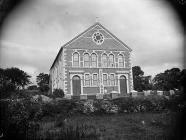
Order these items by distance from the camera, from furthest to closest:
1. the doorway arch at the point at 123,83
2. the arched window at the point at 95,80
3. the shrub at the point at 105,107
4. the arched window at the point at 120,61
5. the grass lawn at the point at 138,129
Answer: the doorway arch at the point at 123,83, the arched window at the point at 120,61, the arched window at the point at 95,80, the shrub at the point at 105,107, the grass lawn at the point at 138,129

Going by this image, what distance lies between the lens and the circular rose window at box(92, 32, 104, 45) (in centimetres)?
2643

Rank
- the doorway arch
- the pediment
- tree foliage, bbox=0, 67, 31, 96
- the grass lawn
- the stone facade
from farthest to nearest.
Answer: the doorway arch, the stone facade, the pediment, tree foliage, bbox=0, 67, 31, 96, the grass lawn

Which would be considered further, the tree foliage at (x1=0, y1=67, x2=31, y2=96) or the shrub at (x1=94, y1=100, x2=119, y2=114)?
the shrub at (x1=94, y1=100, x2=119, y2=114)

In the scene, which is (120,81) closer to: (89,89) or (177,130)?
(89,89)

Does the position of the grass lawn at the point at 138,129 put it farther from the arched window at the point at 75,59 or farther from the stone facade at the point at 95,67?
the arched window at the point at 75,59

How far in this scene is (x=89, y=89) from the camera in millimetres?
26453

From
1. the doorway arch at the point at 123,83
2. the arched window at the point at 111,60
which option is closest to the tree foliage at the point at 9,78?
the arched window at the point at 111,60

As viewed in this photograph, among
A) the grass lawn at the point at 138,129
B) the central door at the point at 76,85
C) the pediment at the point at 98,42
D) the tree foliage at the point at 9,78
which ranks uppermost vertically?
the pediment at the point at 98,42

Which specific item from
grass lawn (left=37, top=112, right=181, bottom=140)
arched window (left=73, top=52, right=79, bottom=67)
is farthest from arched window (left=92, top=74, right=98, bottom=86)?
grass lawn (left=37, top=112, right=181, bottom=140)

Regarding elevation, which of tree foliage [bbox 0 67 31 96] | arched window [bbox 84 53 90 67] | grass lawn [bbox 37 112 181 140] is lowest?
grass lawn [bbox 37 112 181 140]

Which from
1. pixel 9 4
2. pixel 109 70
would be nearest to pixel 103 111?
pixel 9 4

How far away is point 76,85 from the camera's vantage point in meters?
27.0

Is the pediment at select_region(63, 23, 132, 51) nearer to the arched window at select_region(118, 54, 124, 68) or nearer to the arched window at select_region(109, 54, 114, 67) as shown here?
the arched window at select_region(109, 54, 114, 67)

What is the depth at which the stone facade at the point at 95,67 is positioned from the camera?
1001 inches
